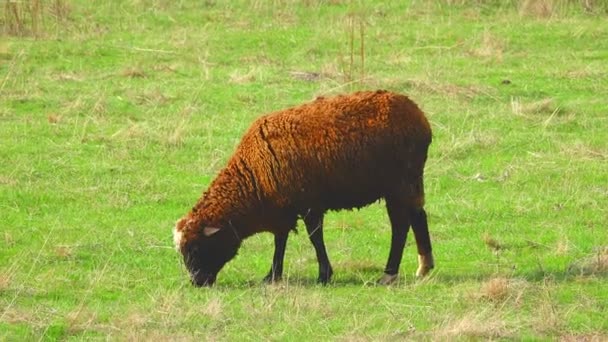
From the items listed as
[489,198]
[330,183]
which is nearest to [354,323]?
[330,183]

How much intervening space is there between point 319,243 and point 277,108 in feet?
19.8

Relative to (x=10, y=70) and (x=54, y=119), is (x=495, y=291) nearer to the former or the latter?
(x=54, y=119)

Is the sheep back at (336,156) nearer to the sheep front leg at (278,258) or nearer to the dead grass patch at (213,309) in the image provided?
the sheep front leg at (278,258)

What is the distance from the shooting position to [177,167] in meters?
14.7

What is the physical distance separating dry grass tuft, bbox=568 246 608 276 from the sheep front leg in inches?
85.4

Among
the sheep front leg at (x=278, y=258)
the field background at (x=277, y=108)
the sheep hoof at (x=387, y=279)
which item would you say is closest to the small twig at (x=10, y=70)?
the field background at (x=277, y=108)

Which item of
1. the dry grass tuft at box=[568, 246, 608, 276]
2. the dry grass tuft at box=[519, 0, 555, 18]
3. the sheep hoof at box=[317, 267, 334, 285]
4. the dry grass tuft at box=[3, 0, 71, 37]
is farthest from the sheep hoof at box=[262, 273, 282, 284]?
the dry grass tuft at box=[519, 0, 555, 18]

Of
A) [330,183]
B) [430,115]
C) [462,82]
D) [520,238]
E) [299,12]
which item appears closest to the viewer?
[330,183]

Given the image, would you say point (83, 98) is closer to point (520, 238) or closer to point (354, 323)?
point (520, 238)

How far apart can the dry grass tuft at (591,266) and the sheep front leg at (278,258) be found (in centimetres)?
217

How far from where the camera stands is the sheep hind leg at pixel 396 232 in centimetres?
1100

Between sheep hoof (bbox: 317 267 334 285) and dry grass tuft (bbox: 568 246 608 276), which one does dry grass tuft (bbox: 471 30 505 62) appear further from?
sheep hoof (bbox: 317 267 334 285)

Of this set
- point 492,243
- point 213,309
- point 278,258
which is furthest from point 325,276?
point 492,243

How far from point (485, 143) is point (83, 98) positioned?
4.84m
